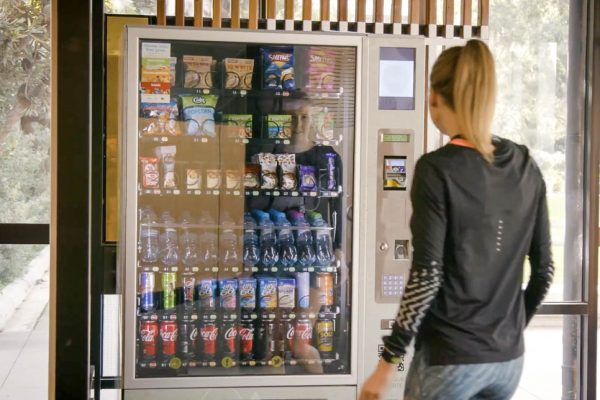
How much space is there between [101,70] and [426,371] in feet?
8.73

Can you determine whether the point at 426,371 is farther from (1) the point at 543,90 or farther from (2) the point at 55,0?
(1) the point at 543,90

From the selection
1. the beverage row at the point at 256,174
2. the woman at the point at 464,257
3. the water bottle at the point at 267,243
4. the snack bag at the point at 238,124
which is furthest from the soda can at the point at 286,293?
the woman at the point at 464,257

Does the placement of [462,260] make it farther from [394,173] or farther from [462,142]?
[394,173]

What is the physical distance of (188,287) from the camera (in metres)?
3.63

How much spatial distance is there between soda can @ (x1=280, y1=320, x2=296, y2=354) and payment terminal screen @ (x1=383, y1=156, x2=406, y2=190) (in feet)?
2.63

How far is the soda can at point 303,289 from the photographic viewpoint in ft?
12.1

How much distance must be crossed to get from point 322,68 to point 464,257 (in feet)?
5.97

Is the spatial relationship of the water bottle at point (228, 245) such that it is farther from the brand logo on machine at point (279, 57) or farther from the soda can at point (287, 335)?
the brand logo on machine at point (279, 57)

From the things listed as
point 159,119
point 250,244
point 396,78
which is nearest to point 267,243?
point 250,244

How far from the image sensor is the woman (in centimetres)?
194

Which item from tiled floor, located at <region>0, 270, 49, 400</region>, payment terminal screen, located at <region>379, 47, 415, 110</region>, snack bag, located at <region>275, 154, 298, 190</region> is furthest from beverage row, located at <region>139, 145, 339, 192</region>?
tiled floor, located at <region>0, 270, 49, 400</region>

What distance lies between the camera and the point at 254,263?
12.0 feet

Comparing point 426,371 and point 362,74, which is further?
point 362,74

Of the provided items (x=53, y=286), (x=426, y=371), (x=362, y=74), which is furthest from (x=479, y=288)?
(x=53, y=286)
